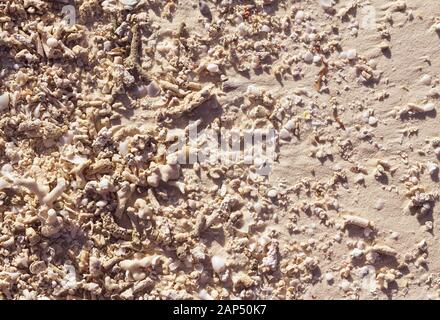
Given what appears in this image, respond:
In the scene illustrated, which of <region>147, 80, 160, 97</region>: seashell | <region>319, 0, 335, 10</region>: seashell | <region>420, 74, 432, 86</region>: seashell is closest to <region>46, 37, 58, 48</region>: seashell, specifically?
<region>147, 80, 160, 97</region>: seashell

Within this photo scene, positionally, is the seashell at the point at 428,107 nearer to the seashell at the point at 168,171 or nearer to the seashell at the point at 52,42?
the seashell at the point at 168,171

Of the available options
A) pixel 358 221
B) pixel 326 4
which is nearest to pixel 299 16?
pixel 326 4

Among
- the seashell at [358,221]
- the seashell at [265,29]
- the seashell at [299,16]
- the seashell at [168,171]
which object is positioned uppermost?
the seashell at [299,16]

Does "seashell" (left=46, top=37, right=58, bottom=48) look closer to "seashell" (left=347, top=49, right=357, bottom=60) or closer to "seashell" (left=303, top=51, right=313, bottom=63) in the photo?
"seashell" (left=303, top=51, right=313, bottom=63)

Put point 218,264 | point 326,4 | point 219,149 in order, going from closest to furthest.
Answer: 1. point 218,264
2. point 219,149
3. point 326,4

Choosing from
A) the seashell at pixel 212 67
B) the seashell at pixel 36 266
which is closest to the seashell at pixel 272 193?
the seashell at pixel 212 67

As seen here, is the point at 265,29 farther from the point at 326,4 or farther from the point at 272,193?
the point at 272,193

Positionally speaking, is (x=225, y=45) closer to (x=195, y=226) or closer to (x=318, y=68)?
(x=318, y=68)
